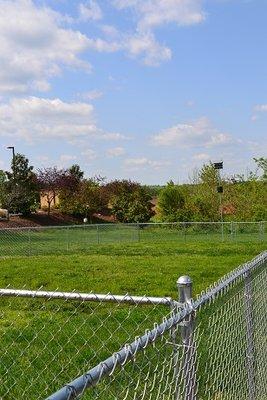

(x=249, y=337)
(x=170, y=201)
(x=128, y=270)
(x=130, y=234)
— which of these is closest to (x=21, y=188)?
(x=170, y=201)

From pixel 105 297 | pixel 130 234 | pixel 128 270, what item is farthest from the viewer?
pixel 130 234

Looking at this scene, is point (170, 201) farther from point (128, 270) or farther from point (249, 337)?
point (249, 337)

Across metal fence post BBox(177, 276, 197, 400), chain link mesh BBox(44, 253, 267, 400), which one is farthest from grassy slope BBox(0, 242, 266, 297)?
metal fence post BBox(177, 276, 197, 400)

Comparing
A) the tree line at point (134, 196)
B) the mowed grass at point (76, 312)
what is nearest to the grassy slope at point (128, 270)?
the mowed grass at point (76, 312)

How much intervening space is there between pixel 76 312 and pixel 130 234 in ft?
57.2

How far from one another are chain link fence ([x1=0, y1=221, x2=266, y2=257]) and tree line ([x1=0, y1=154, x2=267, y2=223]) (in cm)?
444

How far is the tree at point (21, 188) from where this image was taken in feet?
130

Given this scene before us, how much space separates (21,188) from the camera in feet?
132

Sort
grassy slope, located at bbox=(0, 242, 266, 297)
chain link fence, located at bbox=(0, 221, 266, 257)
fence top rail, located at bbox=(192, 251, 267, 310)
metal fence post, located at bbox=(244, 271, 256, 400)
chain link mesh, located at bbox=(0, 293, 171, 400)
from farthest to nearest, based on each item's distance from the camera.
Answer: chain link fence, located at bbox=(0, 221, 266, 257)
grassy slope, located at bbox=(0, 242, 266, 297)
chain link mesh, located at bbox=(0, 293, 171, 400)
metal fence post, located at bbox=(244, 271, 256, 400)
fence top rail, located at bbox=(192, 251, 267, 310)

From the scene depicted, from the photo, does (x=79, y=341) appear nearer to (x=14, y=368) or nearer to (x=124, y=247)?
(x=14, y=368)

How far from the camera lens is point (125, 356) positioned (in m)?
1.84

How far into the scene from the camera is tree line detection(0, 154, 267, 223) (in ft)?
105

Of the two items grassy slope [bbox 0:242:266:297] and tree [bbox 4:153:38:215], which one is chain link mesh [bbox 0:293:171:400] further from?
tree [bbox 4:153:38:215]

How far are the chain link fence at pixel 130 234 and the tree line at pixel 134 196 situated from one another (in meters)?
4.44
